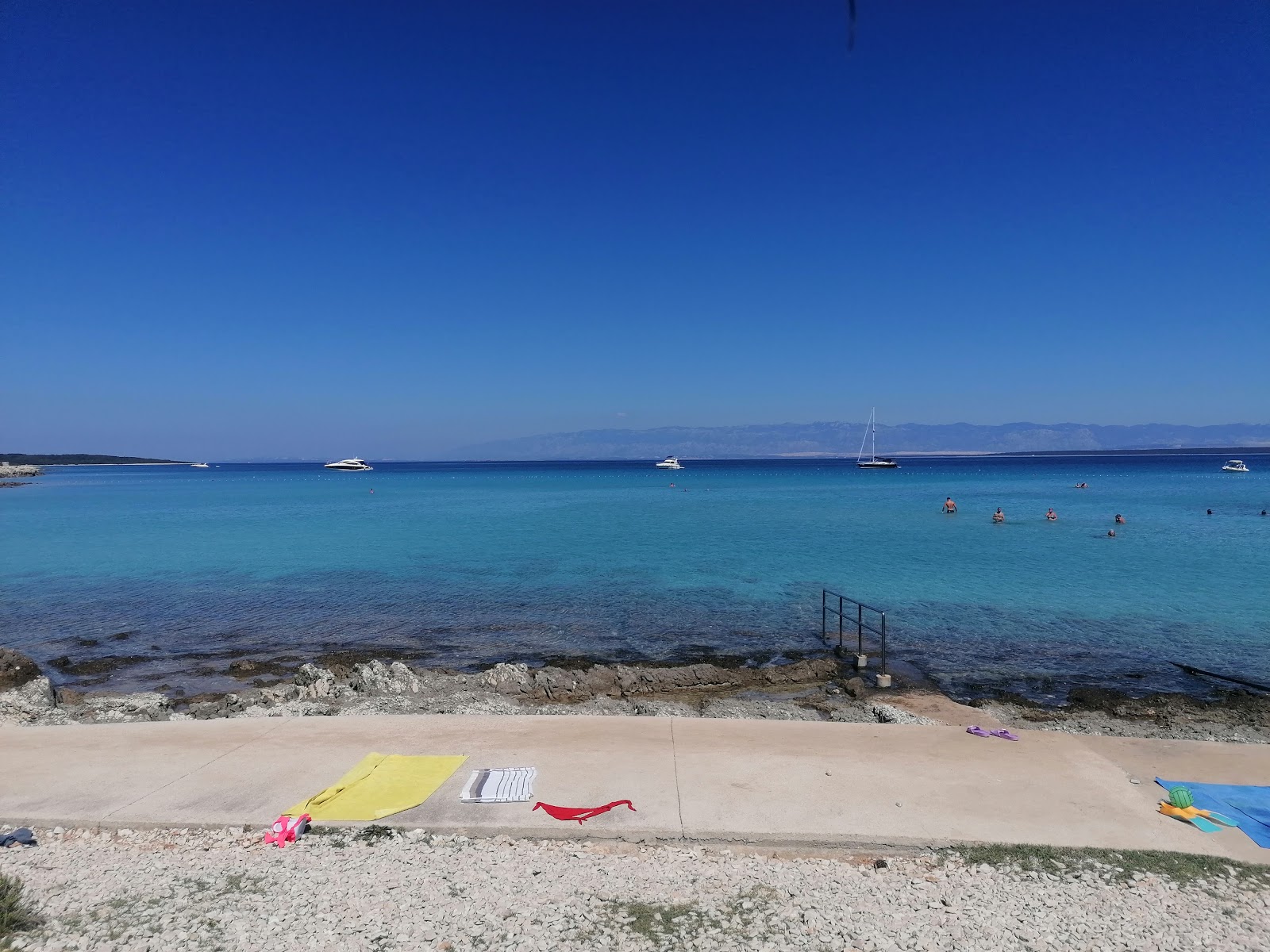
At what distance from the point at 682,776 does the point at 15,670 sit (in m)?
13.7

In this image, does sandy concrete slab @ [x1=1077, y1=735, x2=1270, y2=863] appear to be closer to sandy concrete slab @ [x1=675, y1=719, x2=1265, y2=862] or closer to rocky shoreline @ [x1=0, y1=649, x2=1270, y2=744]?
sandy concrete slab @ [x1=675, y1=719, x2=1265, y2=862]

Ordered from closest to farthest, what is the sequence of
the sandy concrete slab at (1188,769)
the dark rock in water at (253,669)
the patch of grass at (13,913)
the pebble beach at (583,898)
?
the patch of grass at (13,913)
the pebble beach at (583,898)
the sandy concrete slab at (1188,769)
the dark rock in water at (253,669)

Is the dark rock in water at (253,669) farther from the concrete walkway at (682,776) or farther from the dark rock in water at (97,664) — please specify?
the concrete walkway at (682,776)

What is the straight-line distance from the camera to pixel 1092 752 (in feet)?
27.5

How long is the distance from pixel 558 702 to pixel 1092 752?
→ 300 inches

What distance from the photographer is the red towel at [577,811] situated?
658 centimetres

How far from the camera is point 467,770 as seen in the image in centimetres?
776

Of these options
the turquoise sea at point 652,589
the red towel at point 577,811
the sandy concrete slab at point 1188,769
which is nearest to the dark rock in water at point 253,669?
the turquoise sea at point 652,589

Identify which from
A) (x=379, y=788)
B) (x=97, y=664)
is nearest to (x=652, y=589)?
(x=97, y=664)

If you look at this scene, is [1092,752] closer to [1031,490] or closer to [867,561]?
[867,561]

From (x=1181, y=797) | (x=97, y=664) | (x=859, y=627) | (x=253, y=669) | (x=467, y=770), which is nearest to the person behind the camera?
(x=1181, y=797)

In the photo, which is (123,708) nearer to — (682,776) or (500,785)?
(500,785)

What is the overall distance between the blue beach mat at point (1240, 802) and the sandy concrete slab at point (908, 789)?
0.52 metres

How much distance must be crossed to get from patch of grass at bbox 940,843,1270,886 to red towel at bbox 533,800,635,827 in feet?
9.20
